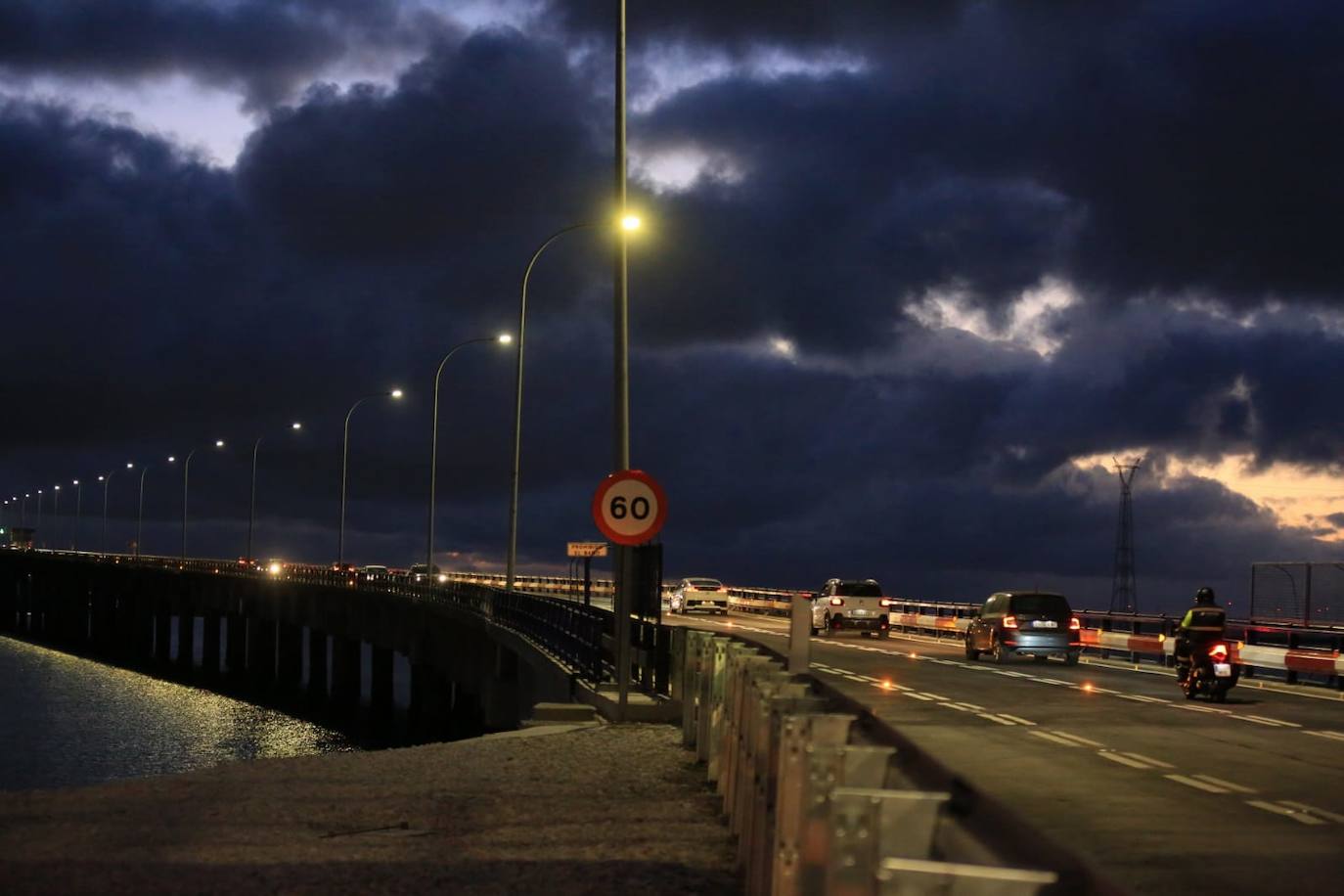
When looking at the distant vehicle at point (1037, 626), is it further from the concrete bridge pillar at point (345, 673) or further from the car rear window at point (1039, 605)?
the concrete bridge pillar at point (345, 673)

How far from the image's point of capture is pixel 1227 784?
1544cm

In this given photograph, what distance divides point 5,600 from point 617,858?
180525 mm

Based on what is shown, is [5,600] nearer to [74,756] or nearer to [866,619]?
[74,756]

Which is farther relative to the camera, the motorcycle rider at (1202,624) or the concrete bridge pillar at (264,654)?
the concrete bridge pillar at (264,654)

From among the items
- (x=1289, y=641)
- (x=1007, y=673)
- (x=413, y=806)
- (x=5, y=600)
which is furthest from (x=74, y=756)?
(x=5, y=600)

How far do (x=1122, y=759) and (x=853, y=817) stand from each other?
41.6 feet

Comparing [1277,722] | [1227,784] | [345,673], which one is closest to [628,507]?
[1227,784]

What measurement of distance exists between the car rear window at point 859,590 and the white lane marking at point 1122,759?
35.8 metres

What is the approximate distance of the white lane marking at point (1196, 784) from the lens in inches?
590

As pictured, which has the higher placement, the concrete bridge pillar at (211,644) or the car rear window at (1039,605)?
the car rear window at (1039,605)

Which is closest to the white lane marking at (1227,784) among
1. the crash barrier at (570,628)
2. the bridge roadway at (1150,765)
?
the bridge roadway at (1150,765)

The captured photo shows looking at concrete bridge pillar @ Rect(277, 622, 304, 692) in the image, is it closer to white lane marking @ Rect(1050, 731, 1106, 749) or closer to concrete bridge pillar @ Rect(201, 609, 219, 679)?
concrete bridge pillar @ Rect(201, 609, 219, 679)

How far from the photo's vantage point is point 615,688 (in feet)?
75.2

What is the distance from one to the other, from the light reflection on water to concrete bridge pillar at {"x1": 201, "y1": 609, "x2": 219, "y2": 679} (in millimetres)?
7084
